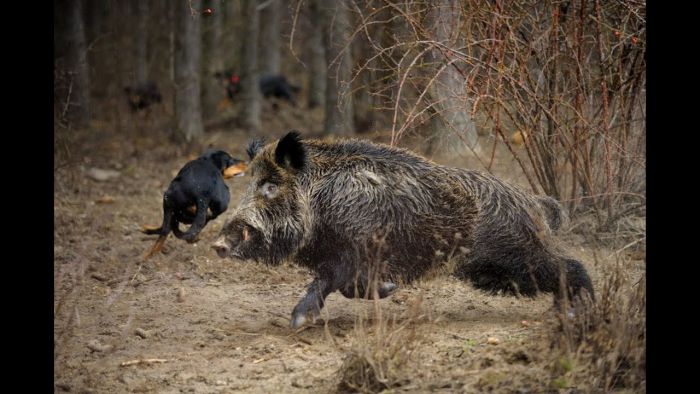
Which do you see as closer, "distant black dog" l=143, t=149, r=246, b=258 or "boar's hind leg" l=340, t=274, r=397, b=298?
"boar's hind leg" l=340, t=274, r=397, b=298

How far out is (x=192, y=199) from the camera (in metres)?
8.13

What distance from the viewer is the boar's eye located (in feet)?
19.7

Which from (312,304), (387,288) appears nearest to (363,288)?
(387,288)

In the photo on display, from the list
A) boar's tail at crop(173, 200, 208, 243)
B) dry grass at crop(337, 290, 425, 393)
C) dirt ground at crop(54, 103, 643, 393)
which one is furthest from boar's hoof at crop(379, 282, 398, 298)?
boar's tail at crop(173, 200, 208, 243)

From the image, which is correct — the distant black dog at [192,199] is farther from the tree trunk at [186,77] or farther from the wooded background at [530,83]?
the tree trunk at [186,77]

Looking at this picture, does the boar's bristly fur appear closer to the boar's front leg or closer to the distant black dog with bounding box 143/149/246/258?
the boar's front leg

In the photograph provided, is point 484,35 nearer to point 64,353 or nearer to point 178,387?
point 178,387

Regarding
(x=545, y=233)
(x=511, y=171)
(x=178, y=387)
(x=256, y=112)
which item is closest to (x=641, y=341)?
(x=545, y=233)

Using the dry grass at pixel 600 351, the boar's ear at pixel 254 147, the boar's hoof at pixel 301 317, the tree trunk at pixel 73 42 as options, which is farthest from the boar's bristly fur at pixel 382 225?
the tree trunk at pixel 73 42

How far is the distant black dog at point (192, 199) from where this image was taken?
812 cm

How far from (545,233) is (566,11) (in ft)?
7.93

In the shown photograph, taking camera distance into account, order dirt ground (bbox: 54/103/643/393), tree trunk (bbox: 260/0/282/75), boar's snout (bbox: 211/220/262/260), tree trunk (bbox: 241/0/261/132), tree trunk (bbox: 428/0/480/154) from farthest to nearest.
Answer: tree trunk (bbox: 260/0/282/75) → tree trunk (bbox: 241/0/261/132) → tree trunk (bbox: 428/0/480/154) → boar's snout (bbox: 211/220/262/260) → dirt ground (bbox: 54/103/643/393)

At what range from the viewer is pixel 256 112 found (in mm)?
17250
